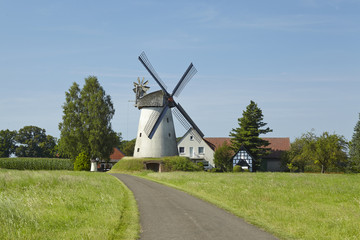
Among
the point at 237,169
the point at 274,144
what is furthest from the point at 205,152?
the point at 274,144

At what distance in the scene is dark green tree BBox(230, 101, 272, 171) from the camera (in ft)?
214

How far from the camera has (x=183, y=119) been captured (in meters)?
60.5

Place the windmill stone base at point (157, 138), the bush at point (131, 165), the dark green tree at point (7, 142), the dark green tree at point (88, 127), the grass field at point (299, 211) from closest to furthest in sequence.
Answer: the grass field at point (299, 211) → the bush at point (131, 165) → the windmill stone base at point (157, 138) → the dark green tree at point (88, 127) → the dark green tree at point (7, 142)

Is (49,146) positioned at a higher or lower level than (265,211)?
higher

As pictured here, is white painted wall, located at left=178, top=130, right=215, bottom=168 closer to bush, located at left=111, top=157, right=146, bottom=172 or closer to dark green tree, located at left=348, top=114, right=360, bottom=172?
bush, located at left=111, top=157, right=146, bottom=172

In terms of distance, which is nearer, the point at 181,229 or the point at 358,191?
the point at 181,229

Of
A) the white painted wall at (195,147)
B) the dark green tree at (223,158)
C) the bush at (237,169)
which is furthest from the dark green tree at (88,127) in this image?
the bush at (237,169)

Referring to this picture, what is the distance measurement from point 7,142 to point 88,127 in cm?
6137

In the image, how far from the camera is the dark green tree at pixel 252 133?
65250mm

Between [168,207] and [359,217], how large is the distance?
7911 mm

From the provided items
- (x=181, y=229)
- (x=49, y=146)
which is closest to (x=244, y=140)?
(x=181, y=229)

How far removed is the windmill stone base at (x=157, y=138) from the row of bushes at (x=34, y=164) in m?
19.9

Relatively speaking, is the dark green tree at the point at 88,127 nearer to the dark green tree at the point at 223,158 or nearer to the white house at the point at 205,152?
the white house at the point at 205,152

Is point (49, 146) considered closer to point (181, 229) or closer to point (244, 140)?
point (244, 140)
